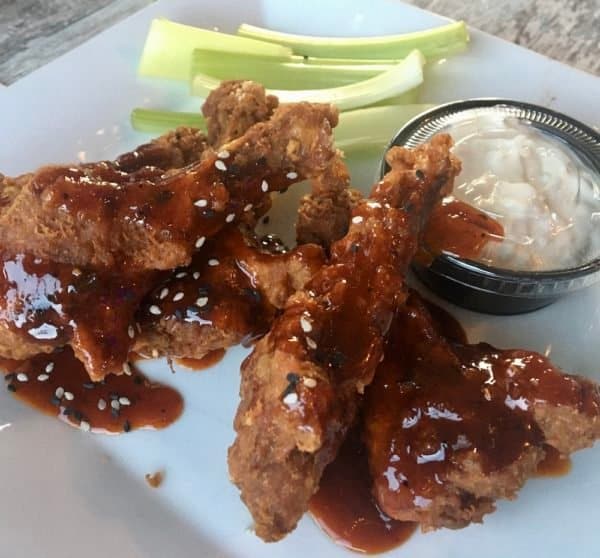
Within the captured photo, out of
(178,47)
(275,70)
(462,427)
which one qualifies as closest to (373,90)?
(275,70)

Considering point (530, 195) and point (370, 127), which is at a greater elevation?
point (530, 195)

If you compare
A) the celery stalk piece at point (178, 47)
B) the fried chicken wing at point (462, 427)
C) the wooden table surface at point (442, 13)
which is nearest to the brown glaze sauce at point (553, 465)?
the fried chicken wing at point (462, 427)

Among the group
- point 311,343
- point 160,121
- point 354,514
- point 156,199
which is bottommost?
point 354,514

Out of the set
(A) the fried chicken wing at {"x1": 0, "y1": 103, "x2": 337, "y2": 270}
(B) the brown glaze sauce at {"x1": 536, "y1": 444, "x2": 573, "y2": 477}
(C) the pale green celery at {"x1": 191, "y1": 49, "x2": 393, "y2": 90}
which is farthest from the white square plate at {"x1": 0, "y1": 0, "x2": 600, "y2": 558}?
(A) the fried chicken wing at {"x1": 0, "y1": 103, "x2": 337, "y2": 270}

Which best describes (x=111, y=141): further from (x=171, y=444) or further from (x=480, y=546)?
(x=480, y=546)

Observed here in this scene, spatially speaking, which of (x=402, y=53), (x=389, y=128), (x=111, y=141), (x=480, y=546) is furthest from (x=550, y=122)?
(x=111, y=141)

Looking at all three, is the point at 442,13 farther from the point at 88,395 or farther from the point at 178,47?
the point at 88,395
